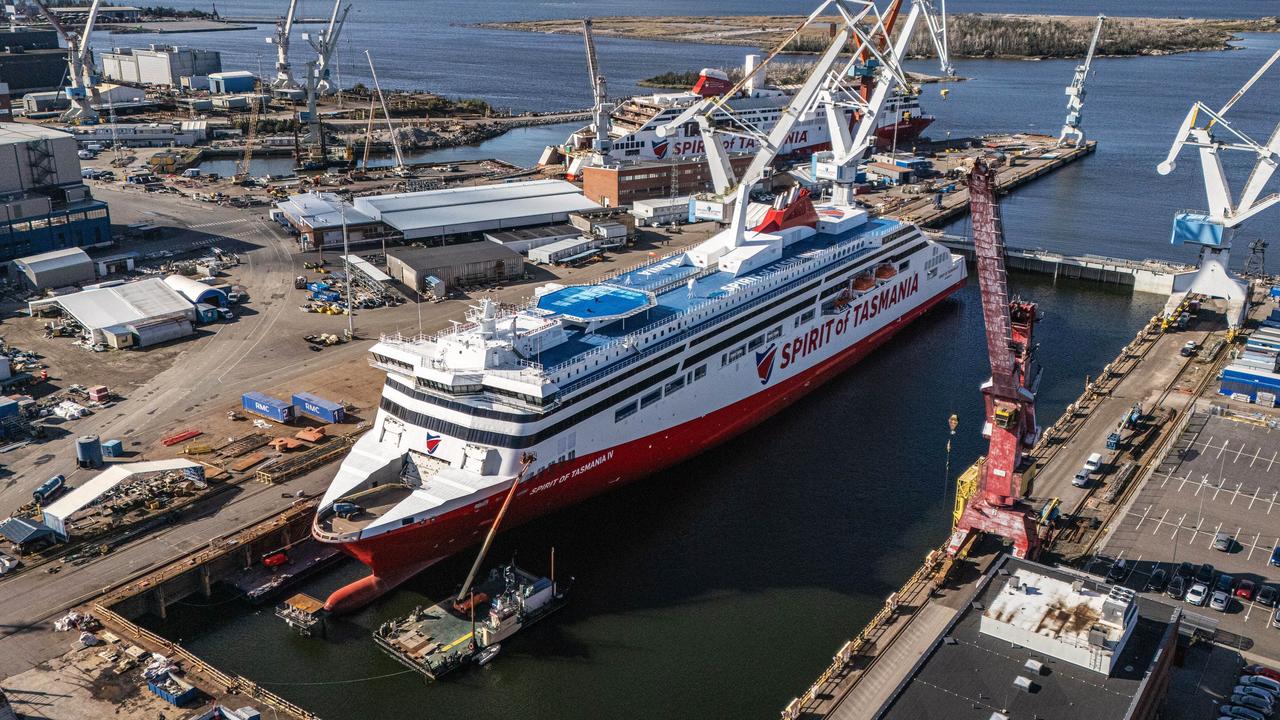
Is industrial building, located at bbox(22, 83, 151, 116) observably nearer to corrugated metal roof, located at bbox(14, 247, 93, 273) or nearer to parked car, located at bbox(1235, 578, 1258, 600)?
corrugated metal roof, located at bbox(14, 247, 93, 273)

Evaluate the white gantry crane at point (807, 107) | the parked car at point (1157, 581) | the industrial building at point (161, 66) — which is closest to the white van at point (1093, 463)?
the parked car at point (1157, 581)

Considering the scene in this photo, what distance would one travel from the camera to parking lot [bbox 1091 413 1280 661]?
120 ft

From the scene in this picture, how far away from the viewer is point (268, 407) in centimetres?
5134

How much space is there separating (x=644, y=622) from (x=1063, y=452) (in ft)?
78.6

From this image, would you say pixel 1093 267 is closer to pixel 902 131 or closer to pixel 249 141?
pixel 902 131

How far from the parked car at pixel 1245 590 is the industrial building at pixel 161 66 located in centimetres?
17663

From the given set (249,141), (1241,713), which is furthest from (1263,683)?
(249,141)

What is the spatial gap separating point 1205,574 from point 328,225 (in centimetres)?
6905

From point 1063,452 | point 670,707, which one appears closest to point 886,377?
point 1063,452

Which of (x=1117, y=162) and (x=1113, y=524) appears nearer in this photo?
(x=1113, y=524)

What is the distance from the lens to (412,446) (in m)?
42.4

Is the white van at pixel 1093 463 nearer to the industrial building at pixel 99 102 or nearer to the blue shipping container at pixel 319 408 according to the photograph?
the blue shipping container at pixel 319 408

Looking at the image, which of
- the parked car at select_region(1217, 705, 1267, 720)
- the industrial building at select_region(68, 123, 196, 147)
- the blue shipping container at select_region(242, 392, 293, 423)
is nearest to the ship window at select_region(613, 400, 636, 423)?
the blue shipping container at select_region(242, 392, 293, 423)

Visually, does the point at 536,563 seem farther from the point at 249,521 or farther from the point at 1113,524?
the point at 1113,524
